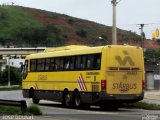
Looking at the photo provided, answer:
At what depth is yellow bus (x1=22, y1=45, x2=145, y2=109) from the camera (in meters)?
29.6

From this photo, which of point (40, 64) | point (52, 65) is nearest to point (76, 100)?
point (52, 65)

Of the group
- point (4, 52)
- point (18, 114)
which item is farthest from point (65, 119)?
point (4, 52)

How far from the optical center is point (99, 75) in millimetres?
29641

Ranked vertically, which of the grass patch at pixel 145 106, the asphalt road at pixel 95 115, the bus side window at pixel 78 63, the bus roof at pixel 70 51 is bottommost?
the asphalt road at pixel 95 115

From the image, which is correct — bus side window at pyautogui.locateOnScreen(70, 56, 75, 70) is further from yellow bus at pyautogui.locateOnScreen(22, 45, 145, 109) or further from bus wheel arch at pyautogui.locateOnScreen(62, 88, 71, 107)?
bus wheel arch at pyautogui.locateOnScreen(62, 88, 71, 107)

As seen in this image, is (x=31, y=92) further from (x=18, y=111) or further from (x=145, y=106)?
(x=18, y=111)

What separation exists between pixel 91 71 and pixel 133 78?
2.18m

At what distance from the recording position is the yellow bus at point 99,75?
2956cm

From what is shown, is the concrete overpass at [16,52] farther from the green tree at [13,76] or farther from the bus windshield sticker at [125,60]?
the bus windshield sticker at [125,60]

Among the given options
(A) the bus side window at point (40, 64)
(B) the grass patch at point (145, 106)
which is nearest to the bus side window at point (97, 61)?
(B) the grass patch at point (145, 106)

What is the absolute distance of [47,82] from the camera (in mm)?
35875

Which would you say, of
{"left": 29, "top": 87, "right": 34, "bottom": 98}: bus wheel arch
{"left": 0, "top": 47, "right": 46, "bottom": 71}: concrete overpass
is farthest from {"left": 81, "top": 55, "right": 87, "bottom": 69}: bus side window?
{"left": 0, "top": 47, "right": 46, "bottom": 71}: concrete overpass

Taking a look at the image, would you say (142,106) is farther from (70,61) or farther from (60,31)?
(60,31)

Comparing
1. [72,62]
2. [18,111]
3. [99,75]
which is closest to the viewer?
[18,111]
